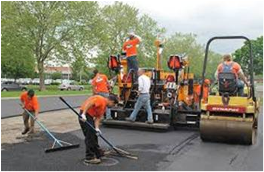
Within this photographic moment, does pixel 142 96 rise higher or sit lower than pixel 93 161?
higher

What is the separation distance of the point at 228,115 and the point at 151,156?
2.59 m

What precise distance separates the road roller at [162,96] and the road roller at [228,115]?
59.4 inches

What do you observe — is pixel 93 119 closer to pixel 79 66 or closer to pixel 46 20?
pixel 46 20

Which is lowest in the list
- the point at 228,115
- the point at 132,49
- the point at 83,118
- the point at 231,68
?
the point at 228,115

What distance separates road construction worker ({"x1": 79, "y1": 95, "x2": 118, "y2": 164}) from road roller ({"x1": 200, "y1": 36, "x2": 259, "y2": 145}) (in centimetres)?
316

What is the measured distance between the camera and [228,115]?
30.3 ft

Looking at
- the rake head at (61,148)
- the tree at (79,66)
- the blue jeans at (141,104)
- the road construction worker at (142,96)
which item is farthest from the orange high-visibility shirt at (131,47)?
the rake head at (61,148)

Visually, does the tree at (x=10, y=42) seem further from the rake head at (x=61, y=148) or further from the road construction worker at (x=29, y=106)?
the road construction worker at (x=29, y=106)

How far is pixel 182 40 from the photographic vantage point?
5950 centimetres

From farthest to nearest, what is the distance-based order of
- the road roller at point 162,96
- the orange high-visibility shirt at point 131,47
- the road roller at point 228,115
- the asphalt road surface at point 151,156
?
the orange high-visibility shirt at point 131,47 < the road roller at point 162,96 < the road roller at point 228,115 < the asphalt road surface at point 151,156

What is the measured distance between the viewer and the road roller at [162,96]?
1092cm

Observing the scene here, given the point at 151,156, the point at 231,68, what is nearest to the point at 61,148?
the point at 151,156

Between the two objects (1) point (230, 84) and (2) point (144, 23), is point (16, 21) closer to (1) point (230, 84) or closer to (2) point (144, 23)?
(1) point (230, 84)

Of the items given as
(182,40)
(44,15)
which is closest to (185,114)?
(44,15)
